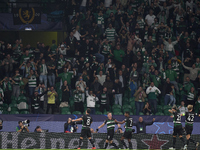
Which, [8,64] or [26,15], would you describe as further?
[26,15]

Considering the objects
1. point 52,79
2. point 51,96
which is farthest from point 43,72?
point 51,96

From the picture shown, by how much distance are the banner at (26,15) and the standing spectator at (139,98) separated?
8.82 m

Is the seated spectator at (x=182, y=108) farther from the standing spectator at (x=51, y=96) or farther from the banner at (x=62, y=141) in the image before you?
the standing spectator at (x=51, y=96)

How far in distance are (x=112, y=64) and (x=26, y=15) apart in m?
7.02

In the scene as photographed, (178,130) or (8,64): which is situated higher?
(8,64)

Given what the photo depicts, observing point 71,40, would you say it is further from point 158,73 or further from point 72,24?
point 158,73

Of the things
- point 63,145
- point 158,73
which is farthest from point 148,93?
point 63,145

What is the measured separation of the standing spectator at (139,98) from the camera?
22297 millimetres

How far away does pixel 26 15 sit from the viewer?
2648 centimetres

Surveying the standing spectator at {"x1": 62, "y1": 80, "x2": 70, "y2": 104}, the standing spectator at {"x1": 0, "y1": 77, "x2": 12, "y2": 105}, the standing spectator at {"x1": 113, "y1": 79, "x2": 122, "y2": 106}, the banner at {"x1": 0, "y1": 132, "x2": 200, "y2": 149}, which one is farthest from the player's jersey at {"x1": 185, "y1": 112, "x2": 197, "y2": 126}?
the standing spectator at {"x1": 0, "y1": 77, "x2": 12, "y2": 105}

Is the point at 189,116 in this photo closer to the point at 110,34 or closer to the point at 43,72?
the point at 43,72

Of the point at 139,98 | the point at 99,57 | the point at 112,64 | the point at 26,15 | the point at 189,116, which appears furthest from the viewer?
the point at 26,15

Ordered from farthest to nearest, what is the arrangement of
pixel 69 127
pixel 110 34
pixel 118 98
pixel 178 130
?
pixel 110 34 < pixel 118 98 < pixel 69 127 < pixel 178 130

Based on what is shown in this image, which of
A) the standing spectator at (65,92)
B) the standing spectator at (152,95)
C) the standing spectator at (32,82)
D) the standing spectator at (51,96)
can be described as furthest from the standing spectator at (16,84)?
the standing spectator at (152,95)
